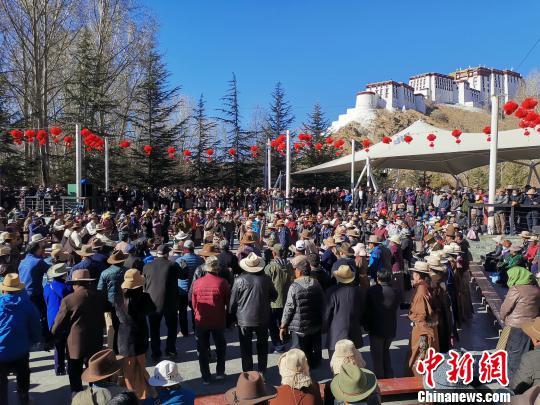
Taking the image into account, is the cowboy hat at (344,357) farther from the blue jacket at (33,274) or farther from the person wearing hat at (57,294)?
the blue jacket at (33,274)

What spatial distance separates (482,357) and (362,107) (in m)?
96.4

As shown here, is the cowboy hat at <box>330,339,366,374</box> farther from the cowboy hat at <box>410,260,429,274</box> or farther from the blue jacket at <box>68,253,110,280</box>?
the blue jacket at <box>68,253,110,280</box>

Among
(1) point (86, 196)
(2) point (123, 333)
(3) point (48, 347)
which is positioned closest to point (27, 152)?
(1) point (86, 196)

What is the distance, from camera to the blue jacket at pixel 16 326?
4.29 metres

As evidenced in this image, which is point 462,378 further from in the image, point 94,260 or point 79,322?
point 94,260

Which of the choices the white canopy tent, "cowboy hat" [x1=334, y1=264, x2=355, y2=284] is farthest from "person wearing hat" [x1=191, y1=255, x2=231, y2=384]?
the white canopy tent

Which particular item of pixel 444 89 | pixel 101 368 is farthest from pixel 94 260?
pixel 444 89

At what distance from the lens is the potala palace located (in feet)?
333

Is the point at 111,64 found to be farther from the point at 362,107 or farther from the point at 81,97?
the point at 362,107

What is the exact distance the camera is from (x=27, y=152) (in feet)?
99.9

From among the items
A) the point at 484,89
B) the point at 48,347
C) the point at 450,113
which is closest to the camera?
the point at 48,347

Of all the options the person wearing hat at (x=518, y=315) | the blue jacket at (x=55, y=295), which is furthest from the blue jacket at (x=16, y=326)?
the person wearing hat at (x=518, y=315)

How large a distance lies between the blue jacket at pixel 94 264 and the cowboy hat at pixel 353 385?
373 cm

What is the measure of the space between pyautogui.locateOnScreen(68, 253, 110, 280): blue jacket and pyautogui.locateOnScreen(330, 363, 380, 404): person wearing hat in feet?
12.3
